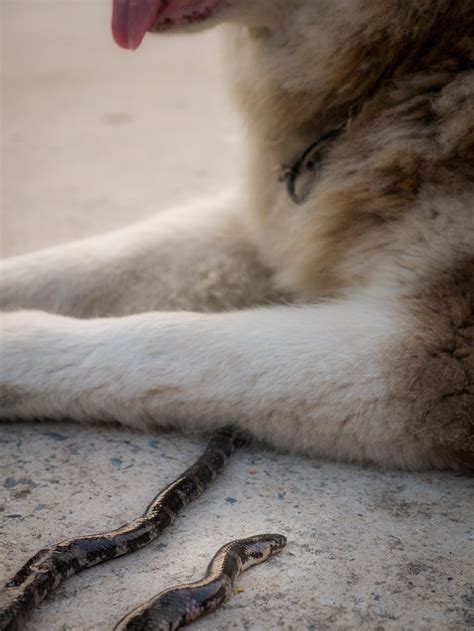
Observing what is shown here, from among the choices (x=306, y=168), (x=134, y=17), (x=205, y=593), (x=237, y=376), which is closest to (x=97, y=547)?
(x=205, y=593)

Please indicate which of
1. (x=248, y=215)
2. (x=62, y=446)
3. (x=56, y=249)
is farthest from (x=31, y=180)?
(x=62, y=446)

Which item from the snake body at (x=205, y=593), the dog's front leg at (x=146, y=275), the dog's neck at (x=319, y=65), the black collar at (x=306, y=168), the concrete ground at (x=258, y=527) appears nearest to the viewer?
the snake body at (x=205, y=593)

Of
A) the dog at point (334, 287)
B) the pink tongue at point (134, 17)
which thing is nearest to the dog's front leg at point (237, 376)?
the dog at point (334, 287)

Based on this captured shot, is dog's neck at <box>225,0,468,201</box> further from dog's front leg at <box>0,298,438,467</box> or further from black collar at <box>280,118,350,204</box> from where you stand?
dog's front leg at <box>0,298,438,467</box>

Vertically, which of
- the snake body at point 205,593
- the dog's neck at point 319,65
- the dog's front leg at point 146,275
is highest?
the dog's neck at point 319,65

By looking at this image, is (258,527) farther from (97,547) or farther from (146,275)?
(146,275)

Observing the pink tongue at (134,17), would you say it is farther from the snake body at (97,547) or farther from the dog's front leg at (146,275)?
the snake body at (97,547)

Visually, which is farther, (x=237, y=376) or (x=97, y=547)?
(x=237, y=376)

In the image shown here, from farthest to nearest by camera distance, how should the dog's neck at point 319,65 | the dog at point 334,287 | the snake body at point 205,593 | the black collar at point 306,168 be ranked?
the black collar at point 306,168 < the dog's neck at point 319,65 < the dog at point 334,287 < the snake body at point 205,593
